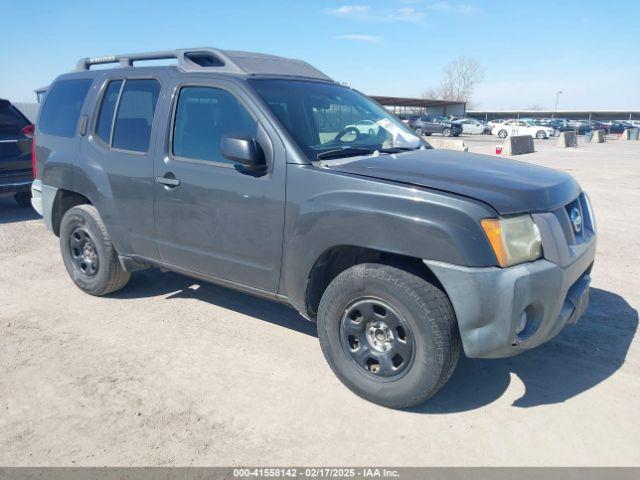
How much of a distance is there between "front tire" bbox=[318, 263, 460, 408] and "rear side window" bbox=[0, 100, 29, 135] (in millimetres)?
7055

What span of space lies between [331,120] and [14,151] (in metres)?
6.26

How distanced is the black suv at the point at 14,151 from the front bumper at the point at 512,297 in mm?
7401

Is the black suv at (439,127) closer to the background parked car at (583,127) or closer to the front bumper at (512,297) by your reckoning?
the background parked car at (583,127)

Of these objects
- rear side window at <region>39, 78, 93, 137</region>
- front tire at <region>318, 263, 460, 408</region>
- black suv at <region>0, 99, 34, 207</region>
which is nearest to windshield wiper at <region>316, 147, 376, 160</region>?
front tire at <region>318, 263, 460, 408</region>

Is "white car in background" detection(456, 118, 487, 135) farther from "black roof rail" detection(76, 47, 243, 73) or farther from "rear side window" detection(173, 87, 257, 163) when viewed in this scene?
"rear side window" detection(173, 87, 257, 163)

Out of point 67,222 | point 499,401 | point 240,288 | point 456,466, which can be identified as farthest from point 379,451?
point 67,222

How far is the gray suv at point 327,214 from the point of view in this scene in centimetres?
270

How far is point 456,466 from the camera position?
8.49ft

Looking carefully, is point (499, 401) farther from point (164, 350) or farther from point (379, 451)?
point (164, 350)

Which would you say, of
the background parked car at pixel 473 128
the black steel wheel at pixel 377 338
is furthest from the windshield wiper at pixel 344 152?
the background parked car at pixel 473 128

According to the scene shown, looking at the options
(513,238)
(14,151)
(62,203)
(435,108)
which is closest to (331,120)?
(513,238)

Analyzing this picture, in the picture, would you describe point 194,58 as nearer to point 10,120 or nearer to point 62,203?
point 62,203

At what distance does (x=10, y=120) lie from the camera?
26.2 feet

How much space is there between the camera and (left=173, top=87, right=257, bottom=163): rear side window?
355cm
